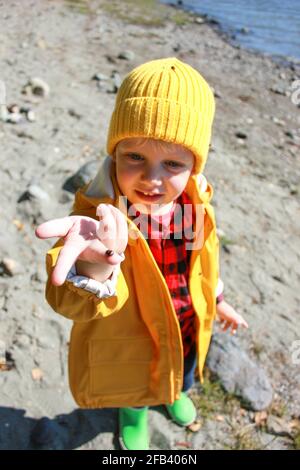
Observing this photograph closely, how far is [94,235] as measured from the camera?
4.66 ft

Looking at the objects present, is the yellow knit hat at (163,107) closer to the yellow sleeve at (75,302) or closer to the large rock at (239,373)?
the yellow sleeve at (75,302)

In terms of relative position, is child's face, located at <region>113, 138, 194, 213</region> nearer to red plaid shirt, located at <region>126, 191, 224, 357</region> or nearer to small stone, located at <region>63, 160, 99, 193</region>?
red plaid shirt, located at <region>126, 191, 224, 357</region>

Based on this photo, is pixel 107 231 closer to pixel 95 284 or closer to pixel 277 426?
pixel 95 284

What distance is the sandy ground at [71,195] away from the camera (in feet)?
9.36

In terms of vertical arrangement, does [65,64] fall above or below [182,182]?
below

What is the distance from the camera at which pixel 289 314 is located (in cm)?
370

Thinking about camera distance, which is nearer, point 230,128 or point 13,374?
point 13,374

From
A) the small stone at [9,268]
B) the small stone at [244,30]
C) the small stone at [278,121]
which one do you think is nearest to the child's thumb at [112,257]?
the small stone at [9,268]

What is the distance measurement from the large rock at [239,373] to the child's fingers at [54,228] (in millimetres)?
2031

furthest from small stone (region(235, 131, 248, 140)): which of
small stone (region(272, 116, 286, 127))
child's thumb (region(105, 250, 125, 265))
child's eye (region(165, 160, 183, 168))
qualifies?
child's thumb (region(105, 250, 125, 265))

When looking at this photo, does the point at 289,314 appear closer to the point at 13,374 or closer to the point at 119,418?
the point at 119,418
